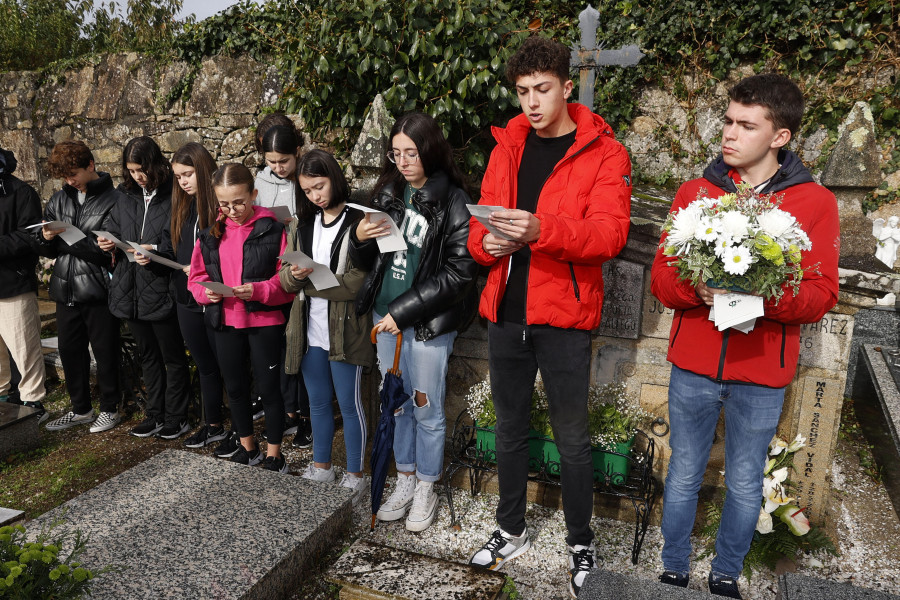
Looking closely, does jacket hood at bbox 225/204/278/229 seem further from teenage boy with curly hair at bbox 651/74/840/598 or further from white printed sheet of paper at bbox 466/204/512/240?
teenage boy with curly hair at bbox 651/74/840/598

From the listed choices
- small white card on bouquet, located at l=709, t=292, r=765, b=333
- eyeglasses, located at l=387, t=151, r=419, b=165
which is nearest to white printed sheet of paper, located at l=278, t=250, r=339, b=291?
eyeglasses, located at l=387, t=151, r=419, b=165

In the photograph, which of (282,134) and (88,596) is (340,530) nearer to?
(88,596)

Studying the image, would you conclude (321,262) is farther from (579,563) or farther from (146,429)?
(146,429)

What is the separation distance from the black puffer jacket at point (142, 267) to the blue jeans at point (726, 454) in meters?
3.43

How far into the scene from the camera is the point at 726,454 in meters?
2.61

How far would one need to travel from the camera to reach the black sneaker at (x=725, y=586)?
2686 millimetres

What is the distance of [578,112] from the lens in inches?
108

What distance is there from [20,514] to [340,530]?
1.74 metres

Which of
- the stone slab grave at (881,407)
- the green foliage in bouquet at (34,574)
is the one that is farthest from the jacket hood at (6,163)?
the stone slab grave at (881,407)

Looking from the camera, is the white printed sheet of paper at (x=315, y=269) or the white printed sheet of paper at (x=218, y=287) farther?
the white printed sheet of paper at (x=218, y=287)

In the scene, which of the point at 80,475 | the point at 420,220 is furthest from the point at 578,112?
the point at 80,475

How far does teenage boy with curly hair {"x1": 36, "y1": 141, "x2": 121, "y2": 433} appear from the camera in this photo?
4309 mm

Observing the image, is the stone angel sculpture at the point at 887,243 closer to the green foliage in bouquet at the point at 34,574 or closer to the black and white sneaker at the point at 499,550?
the black and white sneaker at the point at 499,550

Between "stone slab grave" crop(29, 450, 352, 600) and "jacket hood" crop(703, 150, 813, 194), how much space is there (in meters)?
2.50
